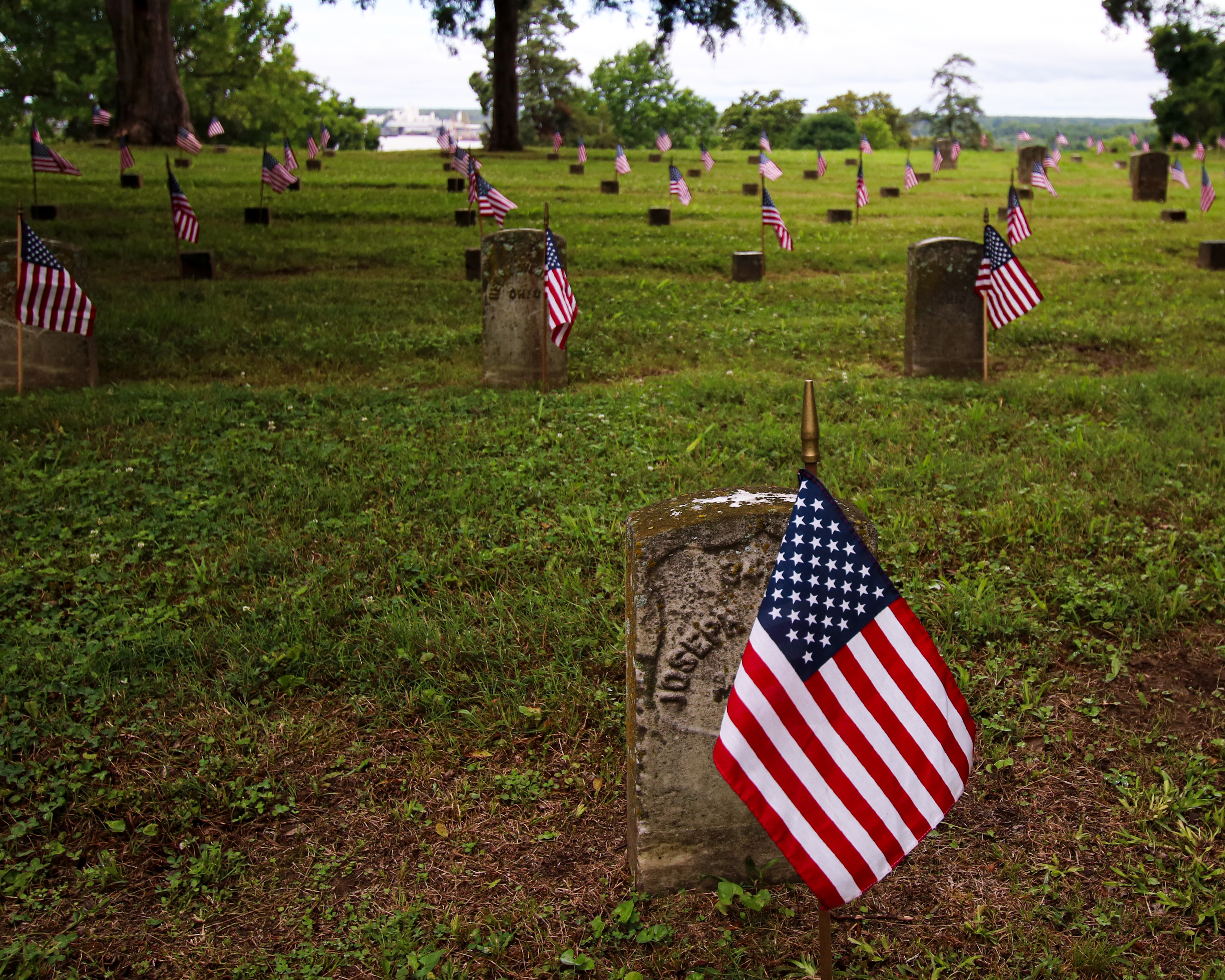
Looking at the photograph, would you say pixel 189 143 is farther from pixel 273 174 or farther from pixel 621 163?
pixel 621 163

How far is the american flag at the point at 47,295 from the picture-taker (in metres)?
8.18

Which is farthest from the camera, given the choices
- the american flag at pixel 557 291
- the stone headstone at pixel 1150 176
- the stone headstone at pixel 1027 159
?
the stone headstone at pixel 1027 159

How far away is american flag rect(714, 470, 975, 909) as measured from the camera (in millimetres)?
2447

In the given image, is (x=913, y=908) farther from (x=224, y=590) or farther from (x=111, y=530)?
(x=111, y=530)

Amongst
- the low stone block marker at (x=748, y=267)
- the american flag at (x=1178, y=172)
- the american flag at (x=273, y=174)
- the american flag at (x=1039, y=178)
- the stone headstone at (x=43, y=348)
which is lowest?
the stone headstone at (x=43, y=348)

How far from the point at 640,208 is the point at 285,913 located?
18.1 meters

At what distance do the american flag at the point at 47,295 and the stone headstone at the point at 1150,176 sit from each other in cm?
2321

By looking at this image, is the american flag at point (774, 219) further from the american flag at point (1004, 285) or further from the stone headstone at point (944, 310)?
the american flag at point (1004, 285)

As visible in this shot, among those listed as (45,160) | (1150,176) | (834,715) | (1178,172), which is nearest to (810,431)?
(834,715)

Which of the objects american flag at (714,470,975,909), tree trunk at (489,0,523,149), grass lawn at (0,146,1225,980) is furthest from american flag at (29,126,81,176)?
tree trunk at (489,0,523,149)

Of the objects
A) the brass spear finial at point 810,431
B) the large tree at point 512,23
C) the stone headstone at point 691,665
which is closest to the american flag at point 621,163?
the large tree at point 512,23

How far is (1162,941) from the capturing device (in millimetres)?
3127

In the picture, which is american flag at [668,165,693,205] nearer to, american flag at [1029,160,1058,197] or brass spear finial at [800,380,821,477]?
american flag at [1029,160,1058,197]

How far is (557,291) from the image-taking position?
8578mm
